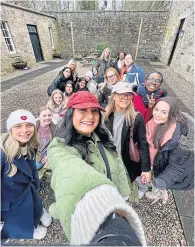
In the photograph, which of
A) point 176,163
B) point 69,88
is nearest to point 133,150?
point 176,163

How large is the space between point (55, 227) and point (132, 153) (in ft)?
4.86

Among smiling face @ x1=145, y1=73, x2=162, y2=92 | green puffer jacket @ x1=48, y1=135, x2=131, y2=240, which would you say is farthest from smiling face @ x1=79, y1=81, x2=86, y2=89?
green puffer jacket @ x1=48, y1=135, x2=131, y2=240

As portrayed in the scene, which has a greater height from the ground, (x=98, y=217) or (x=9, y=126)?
(x=98, y=217)

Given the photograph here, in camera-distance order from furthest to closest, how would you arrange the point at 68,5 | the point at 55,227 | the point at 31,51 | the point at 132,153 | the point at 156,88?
the point at 68,5, the point at 31,51, the point at 156,88, the point at 55,227, the point at 132,153

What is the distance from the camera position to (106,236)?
0.54 meters

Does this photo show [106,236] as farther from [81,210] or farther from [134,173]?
[134,173]

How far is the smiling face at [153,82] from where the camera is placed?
89.3 inches

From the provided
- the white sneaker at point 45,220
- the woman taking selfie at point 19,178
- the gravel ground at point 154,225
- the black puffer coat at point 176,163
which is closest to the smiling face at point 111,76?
the black puffer coat at point 176,163

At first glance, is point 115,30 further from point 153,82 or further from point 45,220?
point 45,220

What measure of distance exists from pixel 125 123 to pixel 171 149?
0.59 metres

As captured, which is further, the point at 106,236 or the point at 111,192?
the point at 111,192

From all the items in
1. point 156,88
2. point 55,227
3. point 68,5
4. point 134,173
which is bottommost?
point 55,227

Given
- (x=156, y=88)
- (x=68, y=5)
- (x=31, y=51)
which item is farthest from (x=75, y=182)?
(x=68, y=5)

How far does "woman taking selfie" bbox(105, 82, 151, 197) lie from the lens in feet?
5.66
